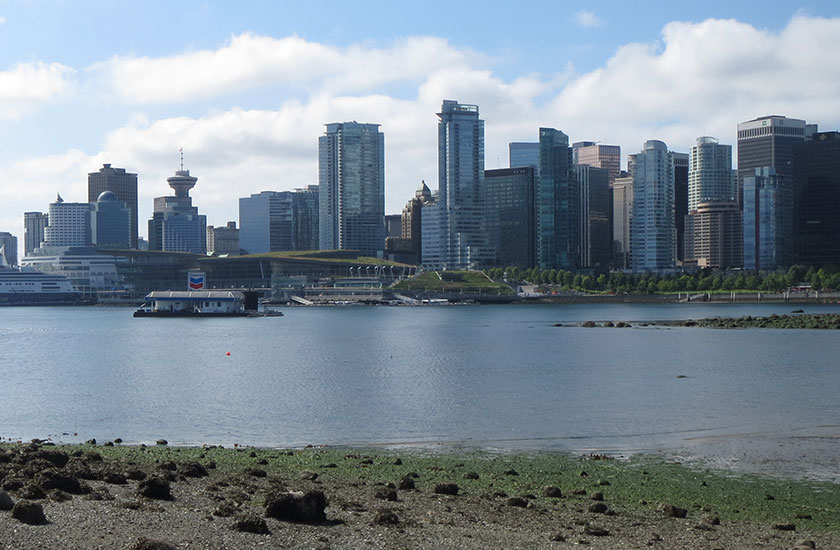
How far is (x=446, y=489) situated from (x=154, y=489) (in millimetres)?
8405

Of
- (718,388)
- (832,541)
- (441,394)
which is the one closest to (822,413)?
(718,388)

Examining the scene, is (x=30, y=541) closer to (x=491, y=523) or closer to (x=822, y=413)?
(x=491, y=523)

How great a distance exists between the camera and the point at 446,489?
99.5 feet

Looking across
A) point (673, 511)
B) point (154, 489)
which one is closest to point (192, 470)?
point (154, 489)

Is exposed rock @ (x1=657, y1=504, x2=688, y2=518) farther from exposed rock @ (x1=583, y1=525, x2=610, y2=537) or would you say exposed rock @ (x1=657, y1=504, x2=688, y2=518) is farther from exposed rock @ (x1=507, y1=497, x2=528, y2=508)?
exposed rock @ (x1=507, y1=497, x2=528, y2=508)

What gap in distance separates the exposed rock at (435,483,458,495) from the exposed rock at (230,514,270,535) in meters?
7.72

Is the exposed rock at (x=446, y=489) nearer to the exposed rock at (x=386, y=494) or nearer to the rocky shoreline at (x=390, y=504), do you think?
the rocky shoreline at (x=390, y=504)

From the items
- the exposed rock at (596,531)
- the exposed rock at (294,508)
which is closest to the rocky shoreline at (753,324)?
the exposed rock at (596,531)

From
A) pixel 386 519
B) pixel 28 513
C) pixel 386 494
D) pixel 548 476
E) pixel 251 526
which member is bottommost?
pixel 548 476

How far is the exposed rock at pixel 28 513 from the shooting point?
22609 millimetres

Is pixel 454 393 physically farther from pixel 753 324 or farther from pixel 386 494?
pixel 753 324

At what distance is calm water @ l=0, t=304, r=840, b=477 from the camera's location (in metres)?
44.4

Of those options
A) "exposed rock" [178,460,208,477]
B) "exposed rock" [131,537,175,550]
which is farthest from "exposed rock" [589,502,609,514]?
"exposed rock" [131,537,175,550]

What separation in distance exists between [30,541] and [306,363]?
64306mm
